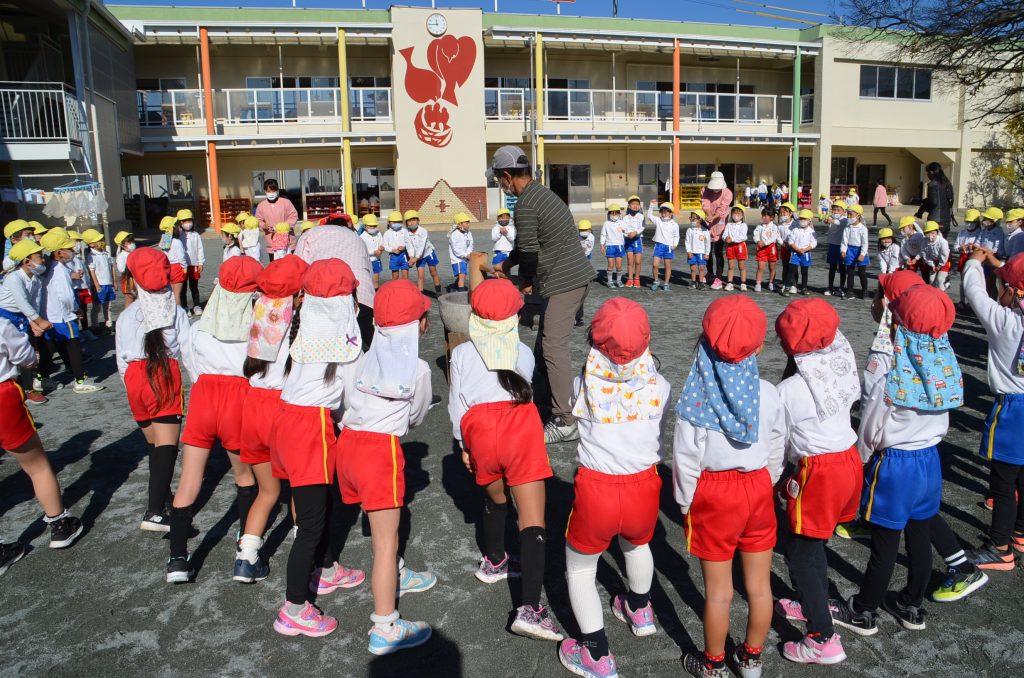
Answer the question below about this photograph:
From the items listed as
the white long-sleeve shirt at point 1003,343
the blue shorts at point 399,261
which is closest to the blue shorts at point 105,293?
the blue shorts at point 399,261

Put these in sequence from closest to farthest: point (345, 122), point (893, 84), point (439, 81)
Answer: point (345, 122)
point (439, 81)
point (893, 84)

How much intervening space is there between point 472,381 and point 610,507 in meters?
0.87

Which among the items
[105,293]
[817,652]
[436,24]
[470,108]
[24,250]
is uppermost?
[436,24]

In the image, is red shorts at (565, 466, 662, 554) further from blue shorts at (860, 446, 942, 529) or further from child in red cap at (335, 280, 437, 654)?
blue shorts at (860, 446, 942, 529)

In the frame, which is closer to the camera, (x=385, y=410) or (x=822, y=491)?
(x=822, y=491)

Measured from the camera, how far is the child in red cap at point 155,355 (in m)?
4.18

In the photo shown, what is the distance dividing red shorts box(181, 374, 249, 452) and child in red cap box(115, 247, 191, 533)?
1.06 feet

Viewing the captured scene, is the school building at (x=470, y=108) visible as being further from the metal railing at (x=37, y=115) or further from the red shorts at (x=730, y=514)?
the red shorts at (x=730, y=514)

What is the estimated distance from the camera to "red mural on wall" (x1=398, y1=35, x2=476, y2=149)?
1029 inches

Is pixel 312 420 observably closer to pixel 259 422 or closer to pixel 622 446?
pixel 259 422

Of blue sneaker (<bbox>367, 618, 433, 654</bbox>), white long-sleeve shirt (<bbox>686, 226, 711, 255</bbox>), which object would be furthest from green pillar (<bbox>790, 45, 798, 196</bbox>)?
blue sneaker (<bbox>367, 618, 433, 654</bbox>)

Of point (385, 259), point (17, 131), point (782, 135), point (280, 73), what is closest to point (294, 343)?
point (385, 259)

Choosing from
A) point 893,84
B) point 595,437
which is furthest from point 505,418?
point 893,84

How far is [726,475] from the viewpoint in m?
2.97
